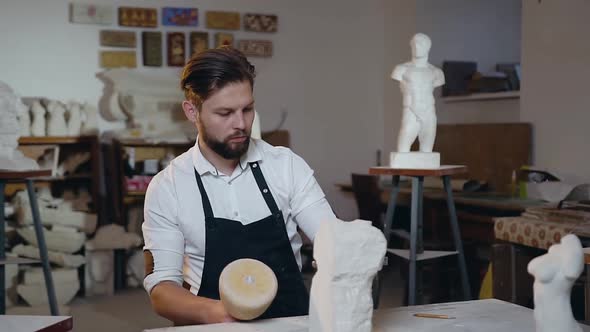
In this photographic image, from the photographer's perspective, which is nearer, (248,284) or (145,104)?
(248,284)

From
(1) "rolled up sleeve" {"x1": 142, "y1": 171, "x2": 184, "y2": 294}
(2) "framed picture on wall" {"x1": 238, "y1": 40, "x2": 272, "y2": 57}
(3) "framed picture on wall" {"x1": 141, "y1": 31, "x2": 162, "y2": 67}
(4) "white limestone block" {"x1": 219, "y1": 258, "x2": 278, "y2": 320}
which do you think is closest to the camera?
(4) "white limestone block" {"x1": 219, "y1": 258, "x2": 278, "y2": 320}

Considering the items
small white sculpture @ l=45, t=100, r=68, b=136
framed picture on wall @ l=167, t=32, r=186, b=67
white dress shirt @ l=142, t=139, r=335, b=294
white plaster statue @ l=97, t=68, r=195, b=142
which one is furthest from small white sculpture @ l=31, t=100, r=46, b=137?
white dress shirt @ l=142, t=139, r=335, b=294

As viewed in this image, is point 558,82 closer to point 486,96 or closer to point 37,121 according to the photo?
point 486,96

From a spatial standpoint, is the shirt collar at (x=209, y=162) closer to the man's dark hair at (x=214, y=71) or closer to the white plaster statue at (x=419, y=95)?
the man's dark hair at (x=214, y=71)

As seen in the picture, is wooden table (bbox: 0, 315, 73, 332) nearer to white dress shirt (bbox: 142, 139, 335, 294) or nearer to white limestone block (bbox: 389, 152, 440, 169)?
white dress shirt (bbox: 142, 139, 335, 294)

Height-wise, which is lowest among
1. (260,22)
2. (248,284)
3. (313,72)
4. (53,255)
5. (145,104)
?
(53,255)

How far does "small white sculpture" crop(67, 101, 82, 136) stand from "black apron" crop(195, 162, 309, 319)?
3.69 metres

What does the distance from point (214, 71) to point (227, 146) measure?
0.24 meters

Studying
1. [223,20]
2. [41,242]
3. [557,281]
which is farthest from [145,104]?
[557,281]

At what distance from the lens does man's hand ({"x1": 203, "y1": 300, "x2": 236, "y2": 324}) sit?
2.00 m

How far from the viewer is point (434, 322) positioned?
1.92m

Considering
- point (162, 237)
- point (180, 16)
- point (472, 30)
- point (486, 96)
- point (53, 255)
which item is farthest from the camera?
point (472, 30)

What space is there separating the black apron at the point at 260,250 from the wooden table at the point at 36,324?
1.92 feet

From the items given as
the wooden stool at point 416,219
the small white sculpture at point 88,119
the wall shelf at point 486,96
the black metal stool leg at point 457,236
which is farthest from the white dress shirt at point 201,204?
the small white sculpture at point 88,119
